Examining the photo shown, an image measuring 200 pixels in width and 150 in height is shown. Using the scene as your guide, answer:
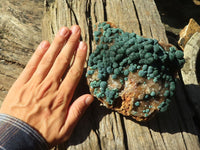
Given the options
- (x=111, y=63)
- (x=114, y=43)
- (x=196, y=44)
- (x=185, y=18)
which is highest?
(x=114, y=43)

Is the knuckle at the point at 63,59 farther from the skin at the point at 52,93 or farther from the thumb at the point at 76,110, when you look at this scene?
the thumb at the point at 76,110

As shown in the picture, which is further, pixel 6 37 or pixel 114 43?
pixel 6 37

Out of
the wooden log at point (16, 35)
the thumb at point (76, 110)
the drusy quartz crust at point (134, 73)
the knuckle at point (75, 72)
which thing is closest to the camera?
the drusy quartz crust at point (134, 73)

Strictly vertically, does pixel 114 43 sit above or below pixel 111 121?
above

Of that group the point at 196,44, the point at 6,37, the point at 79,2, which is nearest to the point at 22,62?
the point at 6,37

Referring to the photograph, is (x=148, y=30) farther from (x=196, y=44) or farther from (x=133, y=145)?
(x=133, y=145)

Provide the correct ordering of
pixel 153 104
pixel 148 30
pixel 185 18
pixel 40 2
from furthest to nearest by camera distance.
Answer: pixel 185 18 < pixel 40 2 < pixel 148 30 < pixel 153 104

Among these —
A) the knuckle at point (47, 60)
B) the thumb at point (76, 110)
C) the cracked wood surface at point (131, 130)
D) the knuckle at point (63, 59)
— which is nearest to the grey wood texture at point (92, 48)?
the cracked wood surface at point (131, 130)

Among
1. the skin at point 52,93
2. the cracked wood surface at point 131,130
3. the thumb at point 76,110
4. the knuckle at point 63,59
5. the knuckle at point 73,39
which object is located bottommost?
the cracked wood surface at point 131,130
